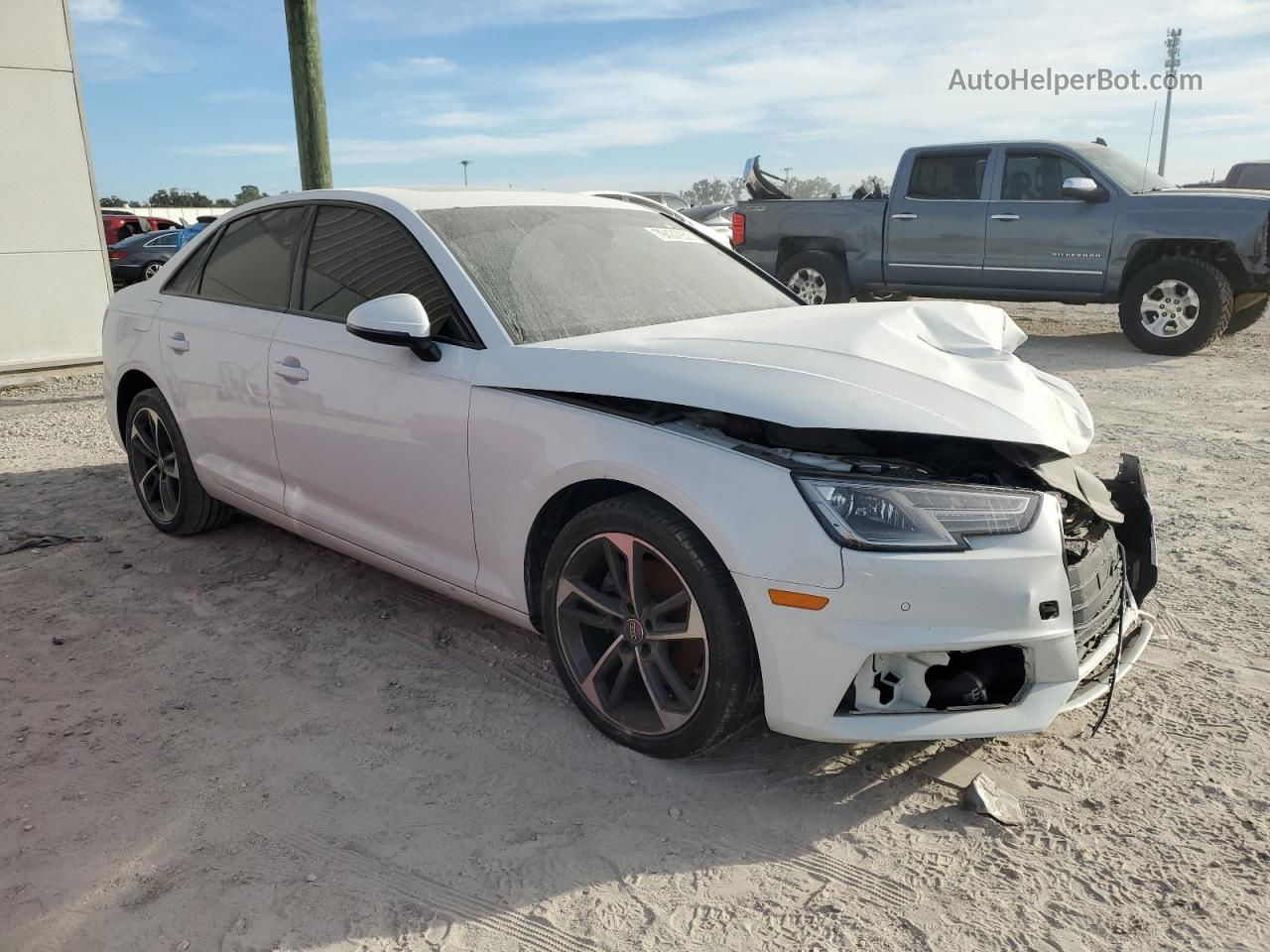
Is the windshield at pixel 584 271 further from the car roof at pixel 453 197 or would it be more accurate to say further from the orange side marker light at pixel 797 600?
the orange side marker light at pixel 797 600

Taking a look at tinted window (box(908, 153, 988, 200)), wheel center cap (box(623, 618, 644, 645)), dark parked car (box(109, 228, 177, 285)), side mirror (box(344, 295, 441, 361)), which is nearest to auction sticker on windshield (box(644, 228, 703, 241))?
side mirror (box(344, 295, 441, 361))

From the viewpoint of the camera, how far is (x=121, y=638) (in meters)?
3.82

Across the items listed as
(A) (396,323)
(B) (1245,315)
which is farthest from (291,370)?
(B) (1245,315)

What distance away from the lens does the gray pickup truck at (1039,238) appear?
368 inches

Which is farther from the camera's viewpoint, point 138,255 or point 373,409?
point 138,255

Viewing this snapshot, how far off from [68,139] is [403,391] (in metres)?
8.84

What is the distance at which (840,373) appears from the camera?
8.86ft

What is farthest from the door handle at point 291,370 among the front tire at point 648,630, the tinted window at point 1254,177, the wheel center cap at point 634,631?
the tinted window at point 1254,177

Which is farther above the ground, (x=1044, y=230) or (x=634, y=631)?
(x=1044, y=230)

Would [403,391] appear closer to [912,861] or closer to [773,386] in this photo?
[773,386]

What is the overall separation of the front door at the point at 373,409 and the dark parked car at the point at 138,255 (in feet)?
60.8

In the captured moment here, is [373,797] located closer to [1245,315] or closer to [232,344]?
[232,344]

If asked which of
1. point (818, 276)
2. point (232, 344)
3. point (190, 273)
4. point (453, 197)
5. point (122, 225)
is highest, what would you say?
point (453, 197)

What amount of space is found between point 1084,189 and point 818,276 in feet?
9.82
